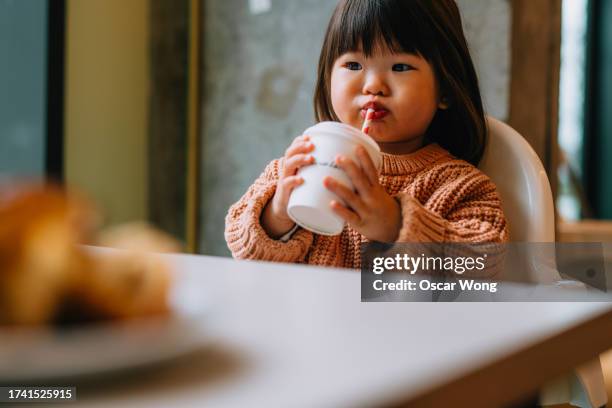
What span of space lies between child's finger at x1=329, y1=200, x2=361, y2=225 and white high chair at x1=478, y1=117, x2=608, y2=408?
32 cm

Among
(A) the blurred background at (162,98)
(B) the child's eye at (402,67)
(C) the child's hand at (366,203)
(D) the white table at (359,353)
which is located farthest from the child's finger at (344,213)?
(A) the blurred background at (162,98)

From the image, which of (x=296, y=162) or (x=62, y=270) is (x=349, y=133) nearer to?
(x=296, y=162)

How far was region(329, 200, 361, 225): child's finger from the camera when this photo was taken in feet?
2.22

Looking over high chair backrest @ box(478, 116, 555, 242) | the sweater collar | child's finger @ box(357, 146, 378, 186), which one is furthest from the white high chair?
child's finger @ box(357, 146, 378, 186)

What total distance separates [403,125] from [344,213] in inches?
16.6

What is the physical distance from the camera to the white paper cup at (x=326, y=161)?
0.67m

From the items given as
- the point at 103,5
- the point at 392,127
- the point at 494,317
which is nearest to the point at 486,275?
the point at 392,127

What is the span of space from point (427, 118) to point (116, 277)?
93 cm

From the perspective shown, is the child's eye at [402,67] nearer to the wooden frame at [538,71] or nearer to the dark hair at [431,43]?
the dark hair at [431,43]

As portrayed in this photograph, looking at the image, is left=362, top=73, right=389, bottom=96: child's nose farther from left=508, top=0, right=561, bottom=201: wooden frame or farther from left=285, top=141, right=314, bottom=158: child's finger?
left=508, top=0, right=561, bottom=201: wooden frame

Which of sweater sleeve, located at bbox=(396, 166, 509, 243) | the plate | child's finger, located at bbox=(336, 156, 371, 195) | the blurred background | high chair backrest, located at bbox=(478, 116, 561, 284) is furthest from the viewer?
the blurred background

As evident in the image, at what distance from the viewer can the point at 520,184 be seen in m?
0.95

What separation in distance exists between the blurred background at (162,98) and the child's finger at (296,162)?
1.59 metres

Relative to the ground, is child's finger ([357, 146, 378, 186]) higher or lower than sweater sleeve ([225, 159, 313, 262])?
higher
